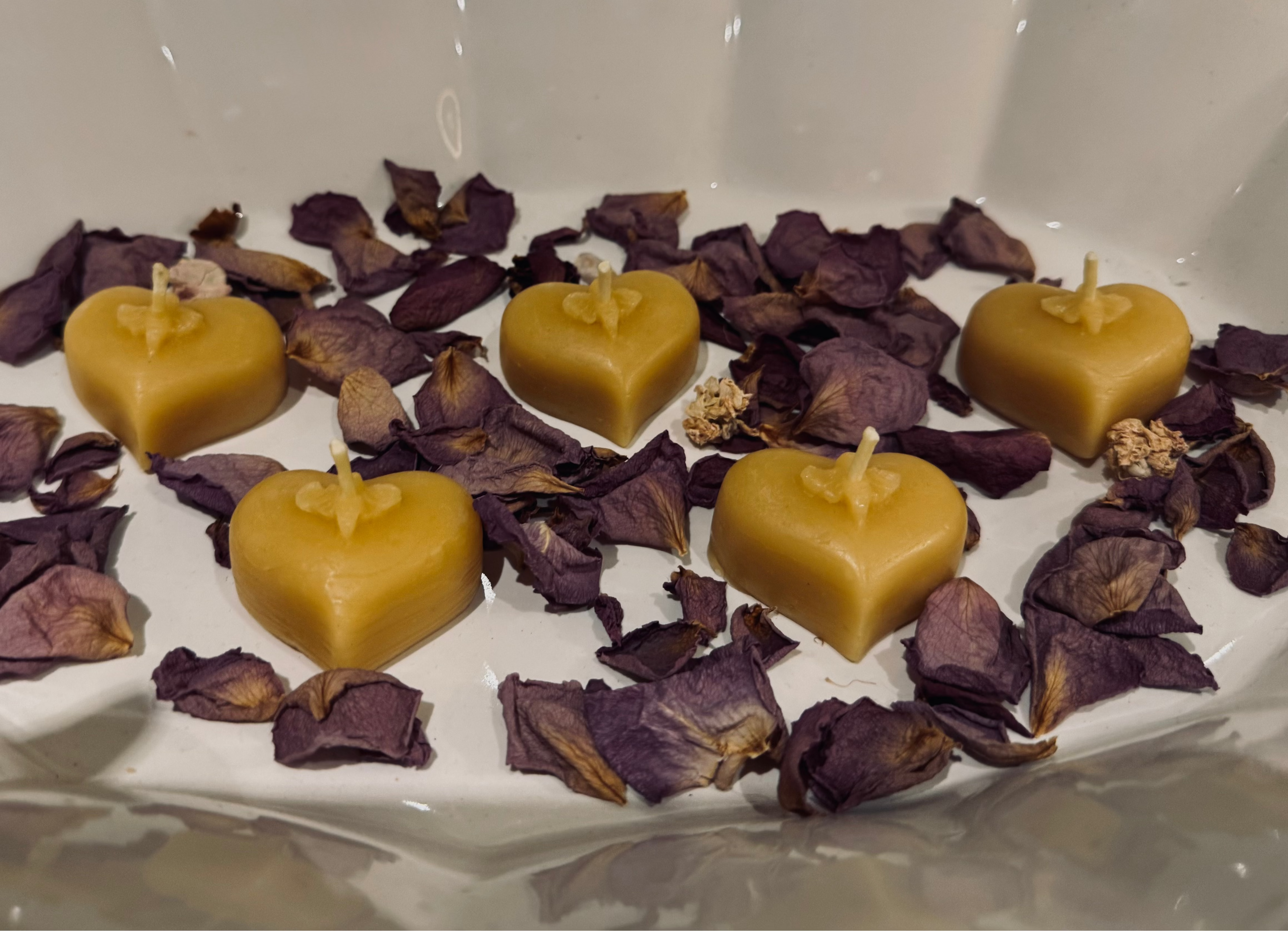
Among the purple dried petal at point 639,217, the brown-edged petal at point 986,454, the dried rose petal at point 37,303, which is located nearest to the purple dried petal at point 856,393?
the brown-edged petal at point 986,454

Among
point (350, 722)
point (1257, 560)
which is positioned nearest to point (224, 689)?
point (350, 722)

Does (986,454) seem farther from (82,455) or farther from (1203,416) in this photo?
(82,455)

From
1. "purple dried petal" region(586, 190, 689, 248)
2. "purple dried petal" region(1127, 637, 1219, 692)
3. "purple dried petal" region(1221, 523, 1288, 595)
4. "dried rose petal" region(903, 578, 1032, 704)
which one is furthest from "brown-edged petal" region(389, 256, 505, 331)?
"purple dried petal" region(1127, 637, 1219, 692)

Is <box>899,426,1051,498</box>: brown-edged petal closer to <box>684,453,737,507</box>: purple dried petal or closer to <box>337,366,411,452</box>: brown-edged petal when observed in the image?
<box>684,453,737,507</box>: purple dried petal

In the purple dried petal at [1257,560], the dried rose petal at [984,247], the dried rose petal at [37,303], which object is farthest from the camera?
the dried rose petal at [984,247]

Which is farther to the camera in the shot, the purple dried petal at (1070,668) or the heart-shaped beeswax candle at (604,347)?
the heart-shaped beeswax candle at (604,347)

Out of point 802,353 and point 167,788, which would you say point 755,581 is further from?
point 167,788

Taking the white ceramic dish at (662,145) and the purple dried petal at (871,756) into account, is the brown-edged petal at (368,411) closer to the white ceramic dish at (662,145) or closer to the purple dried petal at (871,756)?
the white ceramic dish at (662,145)
